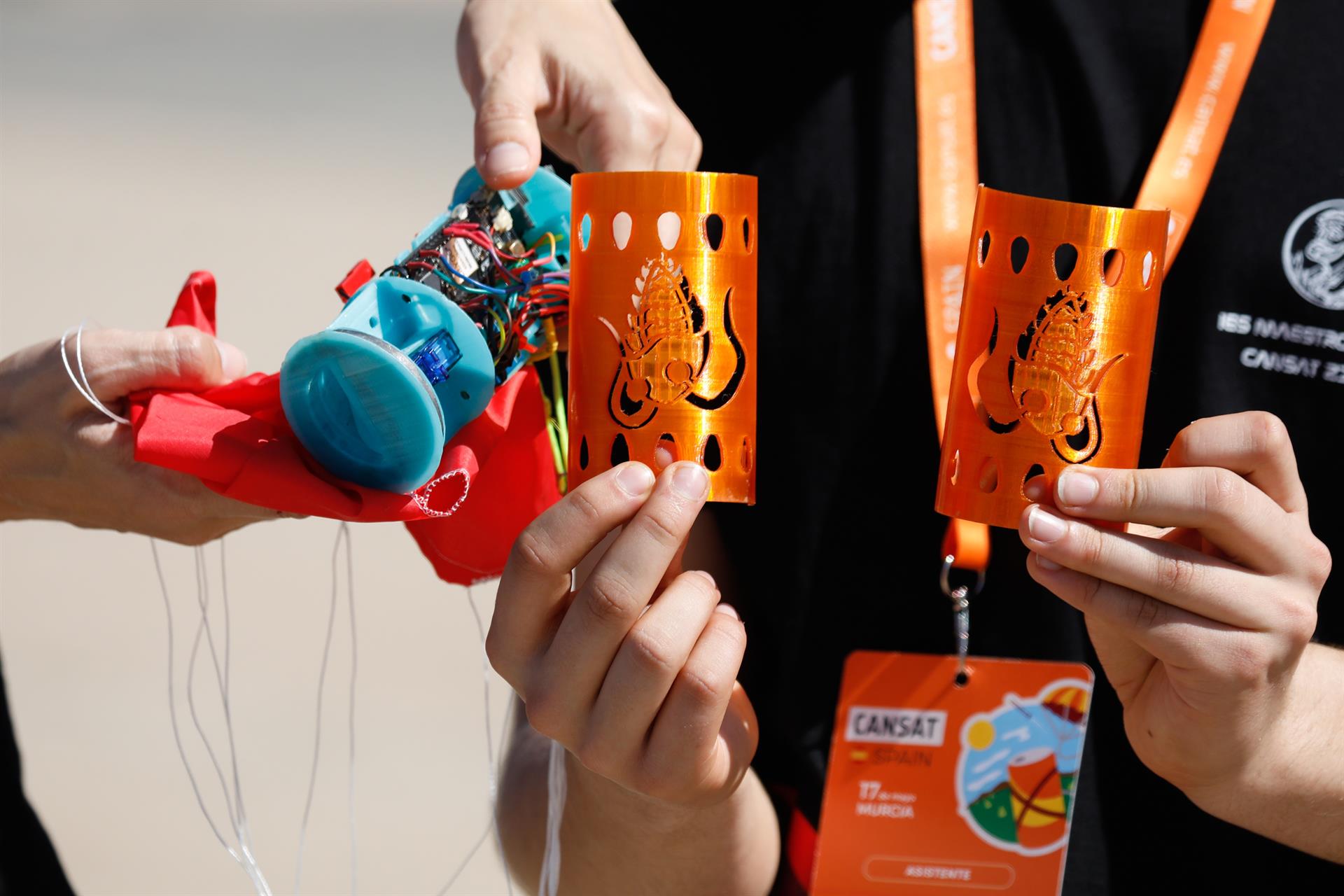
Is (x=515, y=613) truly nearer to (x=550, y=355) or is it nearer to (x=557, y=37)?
(x=550, y=355)

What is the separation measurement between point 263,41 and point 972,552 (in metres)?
9.23

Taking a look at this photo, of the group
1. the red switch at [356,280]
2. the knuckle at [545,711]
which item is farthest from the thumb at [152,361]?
the knuckle at [545,711]

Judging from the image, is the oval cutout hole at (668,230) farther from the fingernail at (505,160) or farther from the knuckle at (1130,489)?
the knuckle at (1130,489)

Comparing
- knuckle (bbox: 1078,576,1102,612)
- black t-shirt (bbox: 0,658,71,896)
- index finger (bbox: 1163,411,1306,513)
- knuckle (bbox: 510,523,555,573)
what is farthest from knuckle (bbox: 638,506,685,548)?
black t-shirt (bbox: 0,658,71,896)

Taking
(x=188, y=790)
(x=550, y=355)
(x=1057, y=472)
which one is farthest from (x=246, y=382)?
(x=188, y=790)

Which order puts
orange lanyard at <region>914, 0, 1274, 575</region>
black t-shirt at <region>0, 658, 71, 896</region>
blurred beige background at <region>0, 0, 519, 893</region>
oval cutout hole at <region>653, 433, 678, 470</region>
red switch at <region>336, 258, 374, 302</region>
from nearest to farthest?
oval cutout hole at <region>653, 433, 678, 470</region> < red switch at <region>336, 258, 374, 302</region> < orange lanyard at <region>914, 0, 1274, 575</region> < black t-shirt at <region>0, 658, 71, 896</region> < blurred beige background at <region>0, 0, 519, 893</region>

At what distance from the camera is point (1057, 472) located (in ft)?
4.31

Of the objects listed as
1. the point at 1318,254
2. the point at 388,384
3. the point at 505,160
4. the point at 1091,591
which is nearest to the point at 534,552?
the point at 388,384

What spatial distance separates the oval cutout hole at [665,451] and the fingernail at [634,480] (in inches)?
1.4

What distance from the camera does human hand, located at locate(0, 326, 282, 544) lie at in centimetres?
148

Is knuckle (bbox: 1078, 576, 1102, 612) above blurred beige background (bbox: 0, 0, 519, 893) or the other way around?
above

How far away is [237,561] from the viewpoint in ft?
16.3

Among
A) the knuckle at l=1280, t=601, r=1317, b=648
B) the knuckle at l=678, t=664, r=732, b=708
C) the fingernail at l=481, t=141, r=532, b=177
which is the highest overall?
the fingernail at l=481, t=141, r=532, b=177

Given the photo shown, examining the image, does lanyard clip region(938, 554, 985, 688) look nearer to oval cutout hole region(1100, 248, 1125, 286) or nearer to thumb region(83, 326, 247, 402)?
oval cutout hole region(1100, 248, 1125, 286)
